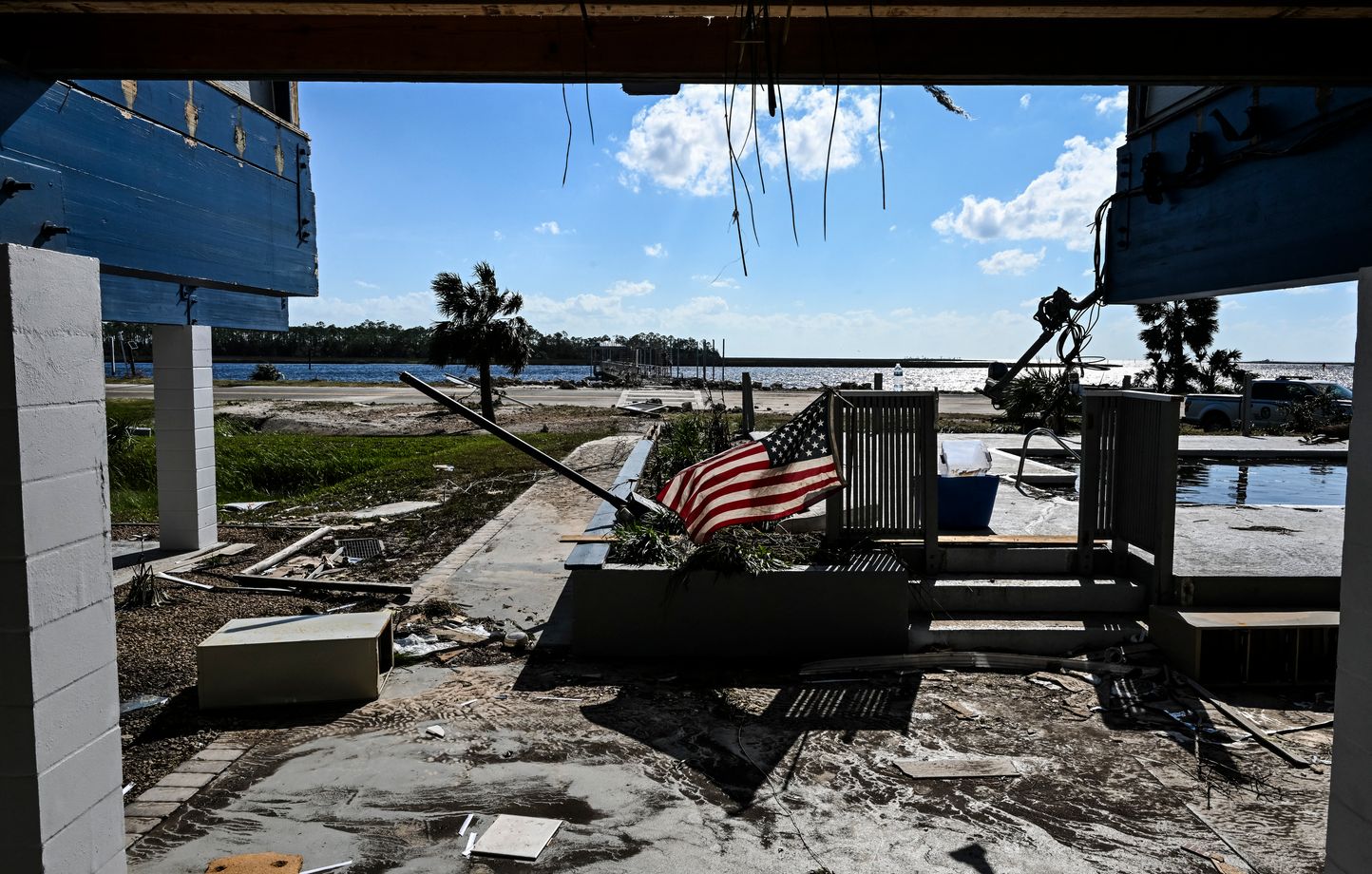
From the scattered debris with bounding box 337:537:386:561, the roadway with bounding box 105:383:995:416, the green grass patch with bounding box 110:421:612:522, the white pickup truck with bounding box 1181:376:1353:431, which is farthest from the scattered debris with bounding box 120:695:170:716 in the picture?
the roadway with bounding box 105:383:995:416

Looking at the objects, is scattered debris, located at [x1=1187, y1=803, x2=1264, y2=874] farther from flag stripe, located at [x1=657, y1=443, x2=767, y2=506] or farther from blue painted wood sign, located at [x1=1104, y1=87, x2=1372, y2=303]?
flag stripe, located at [x1=657, y1=443, x2=767, y2=506]

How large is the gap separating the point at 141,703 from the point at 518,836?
3.36 m

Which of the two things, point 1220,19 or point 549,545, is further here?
point 549,545

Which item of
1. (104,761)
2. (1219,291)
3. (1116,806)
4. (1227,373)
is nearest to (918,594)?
(1116,806)

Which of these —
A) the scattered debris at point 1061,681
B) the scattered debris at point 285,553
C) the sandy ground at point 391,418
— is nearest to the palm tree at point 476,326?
the sandy ground at point 391,418

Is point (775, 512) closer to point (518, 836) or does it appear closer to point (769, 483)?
point (769, 483)

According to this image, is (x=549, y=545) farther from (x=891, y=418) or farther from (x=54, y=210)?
(x=54, y=210)

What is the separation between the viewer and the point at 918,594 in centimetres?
732

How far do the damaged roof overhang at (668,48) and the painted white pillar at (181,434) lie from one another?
7.83m

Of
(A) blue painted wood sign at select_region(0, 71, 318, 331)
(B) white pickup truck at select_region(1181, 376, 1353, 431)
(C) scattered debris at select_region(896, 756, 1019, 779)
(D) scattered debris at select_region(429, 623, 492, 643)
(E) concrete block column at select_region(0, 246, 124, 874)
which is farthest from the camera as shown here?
(B) white pickup truck at select_region(1181, 376, 1353, 431)

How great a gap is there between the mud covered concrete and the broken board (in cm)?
8

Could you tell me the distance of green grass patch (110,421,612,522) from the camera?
46.8 ft

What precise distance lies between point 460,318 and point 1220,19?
1045 inches

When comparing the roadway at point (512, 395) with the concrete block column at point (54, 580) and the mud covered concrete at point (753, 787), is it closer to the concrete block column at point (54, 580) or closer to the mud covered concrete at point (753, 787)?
the mud covered concrete at point (753, 787)
